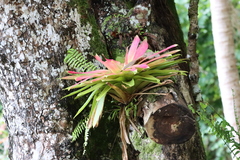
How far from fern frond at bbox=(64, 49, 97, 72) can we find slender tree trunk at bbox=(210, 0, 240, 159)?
2.78ft

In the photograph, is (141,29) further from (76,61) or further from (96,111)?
(96,111)

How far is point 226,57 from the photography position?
1522 mm

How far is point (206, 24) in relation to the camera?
8.65ft

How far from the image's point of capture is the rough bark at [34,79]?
38.6 inches

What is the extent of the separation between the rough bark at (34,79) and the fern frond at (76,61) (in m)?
0.04

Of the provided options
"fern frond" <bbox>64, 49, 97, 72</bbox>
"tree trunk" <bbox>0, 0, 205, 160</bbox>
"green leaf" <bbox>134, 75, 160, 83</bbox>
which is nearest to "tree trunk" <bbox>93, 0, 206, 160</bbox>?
"tree trunk" <bbox>0, 0, 205, 160</bbox>

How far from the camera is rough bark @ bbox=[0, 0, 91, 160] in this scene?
0.98 meters

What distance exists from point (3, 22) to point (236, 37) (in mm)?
2655

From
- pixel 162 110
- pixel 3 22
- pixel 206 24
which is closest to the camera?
pixel 162 110

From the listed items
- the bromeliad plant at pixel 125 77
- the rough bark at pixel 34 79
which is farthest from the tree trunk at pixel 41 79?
the bromeliad plant at pixel 125 77

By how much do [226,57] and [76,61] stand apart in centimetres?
90

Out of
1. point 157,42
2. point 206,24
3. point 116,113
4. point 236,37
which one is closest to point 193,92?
point 157,42

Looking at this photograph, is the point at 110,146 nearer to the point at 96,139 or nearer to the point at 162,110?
the point at 96,139

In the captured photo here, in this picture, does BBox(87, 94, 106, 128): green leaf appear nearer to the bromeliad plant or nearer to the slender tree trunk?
the bromeliad plant
